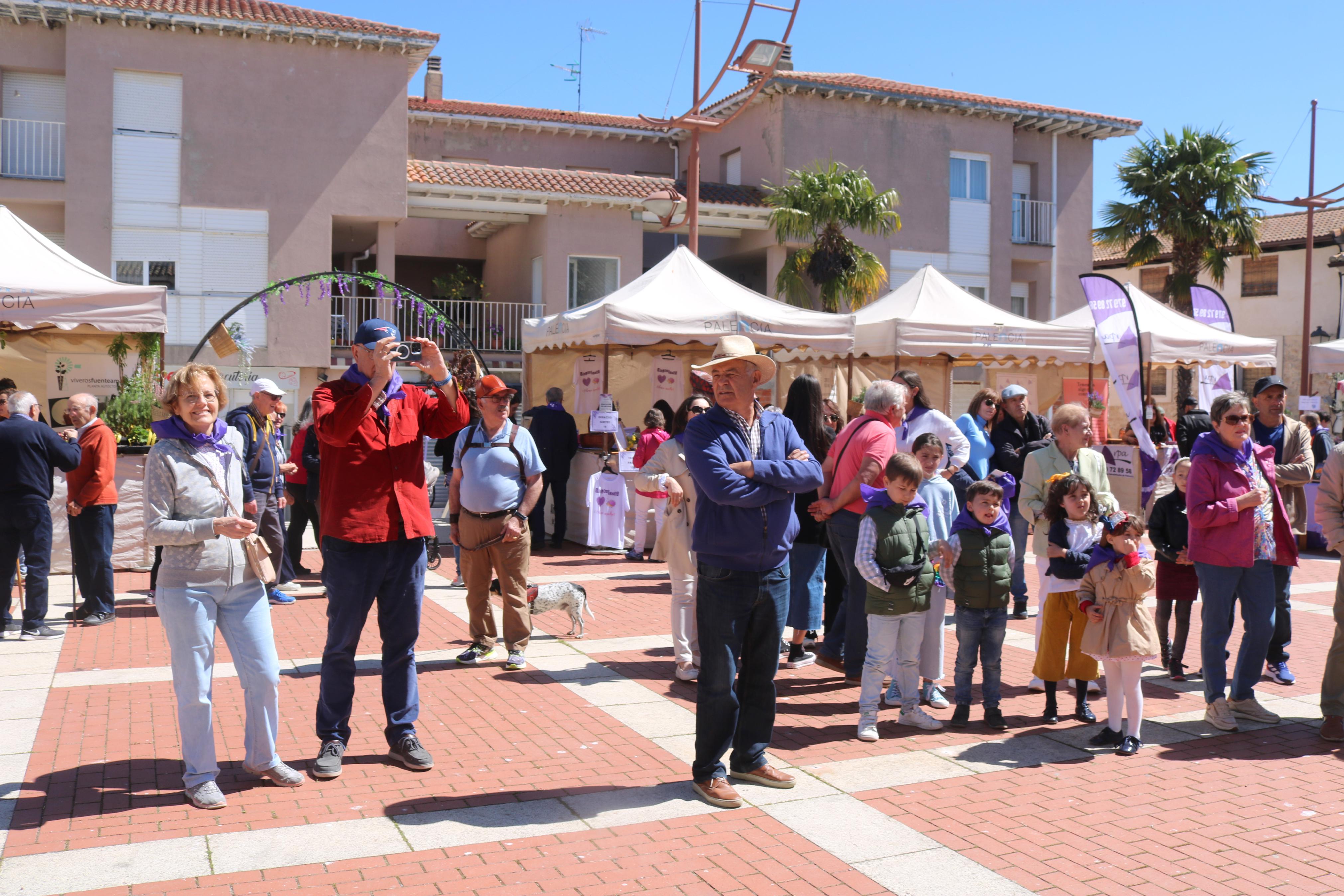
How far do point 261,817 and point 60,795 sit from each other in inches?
38.4

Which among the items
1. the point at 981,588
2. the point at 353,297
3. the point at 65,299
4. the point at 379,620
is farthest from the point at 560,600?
the point at 353,297

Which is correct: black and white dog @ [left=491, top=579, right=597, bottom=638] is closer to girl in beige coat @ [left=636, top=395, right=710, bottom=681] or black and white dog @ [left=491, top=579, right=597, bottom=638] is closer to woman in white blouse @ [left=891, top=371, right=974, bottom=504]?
girl in beige coat @ [left=636, top=395, right=710, bottom=681]

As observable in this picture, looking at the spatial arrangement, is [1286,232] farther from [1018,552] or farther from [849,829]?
[849,829]

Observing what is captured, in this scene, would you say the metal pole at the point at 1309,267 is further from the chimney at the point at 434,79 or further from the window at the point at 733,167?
the chimney at the point at 434,79

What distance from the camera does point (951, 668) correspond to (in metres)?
7.34

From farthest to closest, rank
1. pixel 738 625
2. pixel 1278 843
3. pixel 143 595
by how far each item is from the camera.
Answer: pixel 143 595, pixel 738 625, pixel 1278 843

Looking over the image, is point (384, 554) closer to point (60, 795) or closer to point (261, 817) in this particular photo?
point (261, 817)

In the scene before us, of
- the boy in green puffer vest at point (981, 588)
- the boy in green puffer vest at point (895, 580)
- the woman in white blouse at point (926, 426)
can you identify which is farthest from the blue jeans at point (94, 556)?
the boy in green puffer vest at point (981, 588)

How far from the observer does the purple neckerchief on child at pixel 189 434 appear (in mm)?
4727

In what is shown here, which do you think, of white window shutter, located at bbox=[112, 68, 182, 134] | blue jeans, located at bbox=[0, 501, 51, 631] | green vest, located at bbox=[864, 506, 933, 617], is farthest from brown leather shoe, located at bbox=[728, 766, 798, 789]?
white window shutter, located at bbox=[112, 68, 182, 134]

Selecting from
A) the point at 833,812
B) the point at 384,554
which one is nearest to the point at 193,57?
the point at 384,554

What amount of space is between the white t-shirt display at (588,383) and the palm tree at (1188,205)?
1812 centimetres

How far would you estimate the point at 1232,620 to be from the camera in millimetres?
6141

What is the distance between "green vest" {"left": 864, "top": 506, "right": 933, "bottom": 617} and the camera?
575cm
